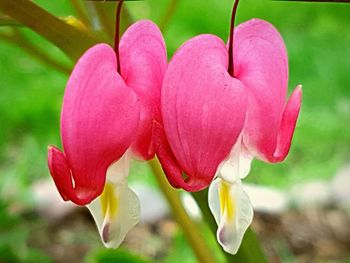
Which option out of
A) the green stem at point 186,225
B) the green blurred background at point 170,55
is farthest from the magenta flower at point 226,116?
the green blurred background at point 170,55

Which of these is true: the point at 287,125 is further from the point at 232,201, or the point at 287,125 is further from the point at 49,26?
the point at 49,26

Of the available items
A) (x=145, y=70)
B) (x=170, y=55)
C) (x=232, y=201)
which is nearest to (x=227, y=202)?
(x=232, y=201)

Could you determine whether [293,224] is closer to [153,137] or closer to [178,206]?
[178,206]

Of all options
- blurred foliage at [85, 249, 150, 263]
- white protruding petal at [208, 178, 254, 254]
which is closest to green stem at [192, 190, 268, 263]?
white protruding petal at [208, 178, 254, 254]

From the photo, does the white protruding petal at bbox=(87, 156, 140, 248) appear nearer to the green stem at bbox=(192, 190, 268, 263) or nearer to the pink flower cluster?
the pink flower cluster

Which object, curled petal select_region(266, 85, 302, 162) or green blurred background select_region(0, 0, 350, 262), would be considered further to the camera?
green blurred background select_region(0, 0, 350, 262)

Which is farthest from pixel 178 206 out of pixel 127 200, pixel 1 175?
pixel 1 175
